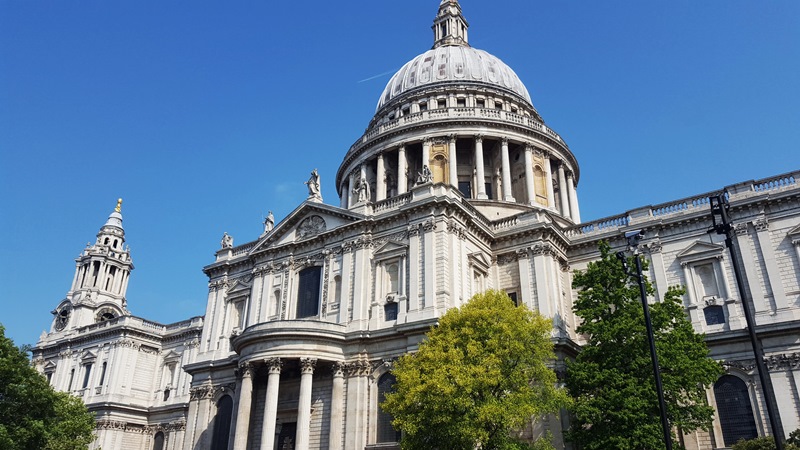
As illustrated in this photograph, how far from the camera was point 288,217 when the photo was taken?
4125 cm

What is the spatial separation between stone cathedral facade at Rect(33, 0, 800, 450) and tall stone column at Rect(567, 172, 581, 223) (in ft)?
5.99

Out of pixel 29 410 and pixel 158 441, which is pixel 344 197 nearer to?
pixel 158 441

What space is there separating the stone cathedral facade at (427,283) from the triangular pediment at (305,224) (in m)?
0.09

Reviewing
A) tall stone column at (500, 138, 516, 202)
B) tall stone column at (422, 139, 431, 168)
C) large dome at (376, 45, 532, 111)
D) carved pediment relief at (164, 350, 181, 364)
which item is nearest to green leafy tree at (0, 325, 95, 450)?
carved pediment relief at (164, 350, 181, 364)

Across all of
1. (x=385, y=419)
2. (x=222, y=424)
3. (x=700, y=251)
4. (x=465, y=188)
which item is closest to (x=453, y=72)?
(x=465, y=188)

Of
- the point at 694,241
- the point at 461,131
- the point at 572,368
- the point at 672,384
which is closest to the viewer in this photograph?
the point at 672,384

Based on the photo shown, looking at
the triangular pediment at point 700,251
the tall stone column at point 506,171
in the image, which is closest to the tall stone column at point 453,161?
the tall stone column at point 506,171

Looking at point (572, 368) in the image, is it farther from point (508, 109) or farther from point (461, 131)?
point (508, 109)

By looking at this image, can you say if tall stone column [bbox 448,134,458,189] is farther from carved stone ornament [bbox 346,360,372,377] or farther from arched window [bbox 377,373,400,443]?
arched window [bbox 377,373,400,443]

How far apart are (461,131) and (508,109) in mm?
8908

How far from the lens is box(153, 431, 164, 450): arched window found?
186ft

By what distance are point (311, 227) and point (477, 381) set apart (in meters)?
18.8

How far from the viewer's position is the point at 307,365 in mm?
33281

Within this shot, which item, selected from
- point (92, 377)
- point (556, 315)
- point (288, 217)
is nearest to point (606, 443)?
point (556, 315)
